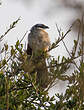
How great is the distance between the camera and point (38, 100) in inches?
144

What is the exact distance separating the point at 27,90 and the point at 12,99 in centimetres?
37

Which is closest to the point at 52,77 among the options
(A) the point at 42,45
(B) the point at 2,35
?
(B) the point at 2,35

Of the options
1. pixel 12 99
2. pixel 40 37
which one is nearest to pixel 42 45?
pixel 40 37

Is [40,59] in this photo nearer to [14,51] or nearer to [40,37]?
[14,51]

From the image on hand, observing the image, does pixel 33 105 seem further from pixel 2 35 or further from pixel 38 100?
pixel 2 35

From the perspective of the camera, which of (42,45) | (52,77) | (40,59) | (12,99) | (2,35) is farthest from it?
(42,45)

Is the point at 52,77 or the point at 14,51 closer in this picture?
the point at 52,77

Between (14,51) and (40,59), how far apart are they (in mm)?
664

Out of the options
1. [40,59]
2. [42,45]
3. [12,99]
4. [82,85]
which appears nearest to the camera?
[82,85]

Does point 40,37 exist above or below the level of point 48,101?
above

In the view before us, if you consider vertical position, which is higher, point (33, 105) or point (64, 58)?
point (64, 58)

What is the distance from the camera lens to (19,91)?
3605mm

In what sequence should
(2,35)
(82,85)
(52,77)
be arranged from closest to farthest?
(82,85), (52,77), (2,35)

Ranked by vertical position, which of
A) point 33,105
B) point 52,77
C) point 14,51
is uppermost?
point 14,51
